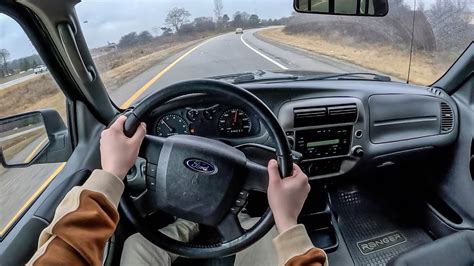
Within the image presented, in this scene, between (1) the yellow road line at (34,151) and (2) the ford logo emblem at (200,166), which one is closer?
(2) the ford logo emblem at (200,166)

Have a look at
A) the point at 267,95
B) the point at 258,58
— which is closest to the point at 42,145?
the point at 267,95

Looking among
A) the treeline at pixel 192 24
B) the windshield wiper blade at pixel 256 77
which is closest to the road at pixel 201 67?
the treeline at pixel 192 24

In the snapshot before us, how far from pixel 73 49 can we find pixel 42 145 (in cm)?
53

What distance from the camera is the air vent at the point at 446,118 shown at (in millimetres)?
2895

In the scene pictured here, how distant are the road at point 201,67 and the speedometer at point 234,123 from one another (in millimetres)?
315

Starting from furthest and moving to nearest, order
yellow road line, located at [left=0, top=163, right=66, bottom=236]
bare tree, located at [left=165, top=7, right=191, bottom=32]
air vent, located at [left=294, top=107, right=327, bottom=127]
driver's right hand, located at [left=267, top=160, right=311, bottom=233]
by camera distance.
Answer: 1. bare tree, located at [left=165, top=7, right=191, bottom=32]
2. air vent, located at [left=294, top=107, right=327, bottom=127]
3. yellow road line, located at [left=0, top=163, right=66, bottom=236]
4. driver's right hand, located at [left=267, top=160, right=311, bottom=233]

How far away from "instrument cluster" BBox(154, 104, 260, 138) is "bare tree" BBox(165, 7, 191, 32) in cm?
125

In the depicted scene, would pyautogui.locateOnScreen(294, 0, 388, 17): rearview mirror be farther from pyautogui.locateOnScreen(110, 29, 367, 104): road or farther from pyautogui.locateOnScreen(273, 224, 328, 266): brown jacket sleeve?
pyautogui.locateOnScreen(273, 224, 328, 266): brown jacket sleeve

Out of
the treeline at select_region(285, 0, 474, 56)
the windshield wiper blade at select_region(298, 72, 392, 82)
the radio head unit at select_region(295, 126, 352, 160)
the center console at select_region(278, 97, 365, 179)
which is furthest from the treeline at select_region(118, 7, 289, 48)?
the radio head unit at select_region(295, 126, 352, 160)

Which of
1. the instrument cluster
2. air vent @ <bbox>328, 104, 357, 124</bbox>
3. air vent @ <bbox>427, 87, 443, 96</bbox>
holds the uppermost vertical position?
the instrument cluster

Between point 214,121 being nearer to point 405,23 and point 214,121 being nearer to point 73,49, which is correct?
point 73,49

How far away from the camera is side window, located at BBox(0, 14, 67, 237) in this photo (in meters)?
1.84

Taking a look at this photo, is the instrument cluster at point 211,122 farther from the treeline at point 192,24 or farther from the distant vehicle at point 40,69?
the treeline at point 192,24

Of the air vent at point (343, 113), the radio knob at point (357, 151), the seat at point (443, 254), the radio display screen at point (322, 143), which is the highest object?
the air vent at point (343, 113)
